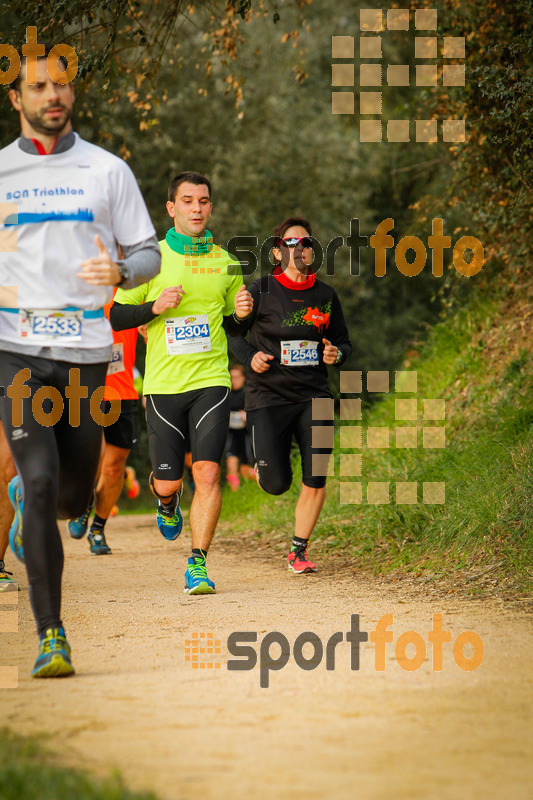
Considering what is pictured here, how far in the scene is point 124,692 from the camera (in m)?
3.89

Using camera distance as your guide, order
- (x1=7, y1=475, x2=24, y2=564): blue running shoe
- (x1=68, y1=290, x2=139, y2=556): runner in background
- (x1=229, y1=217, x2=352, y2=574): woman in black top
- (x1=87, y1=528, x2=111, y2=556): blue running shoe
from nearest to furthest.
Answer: (x1=7, y1=475, x2=24, y2=564): blue running shoe
(x1=229, y1=217, x2=352, y2=574): woman in black top
(x1=68, y1=290, x2=139, y2=556): runner in background
(x1=87, y1=528, x2=111, y2=556): blue running shoe

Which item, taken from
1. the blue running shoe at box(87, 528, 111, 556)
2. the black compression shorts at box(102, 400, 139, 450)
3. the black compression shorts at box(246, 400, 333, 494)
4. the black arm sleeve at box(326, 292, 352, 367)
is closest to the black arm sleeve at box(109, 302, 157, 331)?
the black compression shorts at box(246, 400, 333, 494)

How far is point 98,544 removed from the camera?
9.31m

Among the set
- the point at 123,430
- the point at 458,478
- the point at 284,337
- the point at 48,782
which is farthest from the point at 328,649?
the point at 123,430

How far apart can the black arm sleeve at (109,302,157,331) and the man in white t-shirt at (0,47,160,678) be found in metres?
2.04

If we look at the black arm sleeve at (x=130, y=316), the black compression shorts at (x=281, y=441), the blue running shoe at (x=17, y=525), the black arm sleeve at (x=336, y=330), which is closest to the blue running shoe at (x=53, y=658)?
the blue running shoe at (x=17, y=525)

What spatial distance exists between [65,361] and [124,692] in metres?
1.36

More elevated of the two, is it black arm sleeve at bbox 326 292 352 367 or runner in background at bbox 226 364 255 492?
black arm sleeve at bbox 326 292 352 367

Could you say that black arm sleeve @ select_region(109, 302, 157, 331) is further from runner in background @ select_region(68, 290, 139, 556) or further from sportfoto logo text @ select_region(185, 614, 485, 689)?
runner in background @ select_region(68, 290, 139, 556)

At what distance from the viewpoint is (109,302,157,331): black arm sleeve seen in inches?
257

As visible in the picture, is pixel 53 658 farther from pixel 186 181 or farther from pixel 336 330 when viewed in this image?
pixel 336 330

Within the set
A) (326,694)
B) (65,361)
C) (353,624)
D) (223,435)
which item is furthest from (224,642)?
(223,435)

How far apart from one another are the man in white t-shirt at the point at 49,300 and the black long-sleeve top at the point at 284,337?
295 cm

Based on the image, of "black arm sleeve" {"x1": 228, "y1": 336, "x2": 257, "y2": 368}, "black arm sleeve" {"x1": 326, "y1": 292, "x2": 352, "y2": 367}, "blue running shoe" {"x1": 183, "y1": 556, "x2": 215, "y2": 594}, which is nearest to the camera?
"blue running shoe" {"x1": 183, "y1": 556, "x2": 215, "y2": 594}
